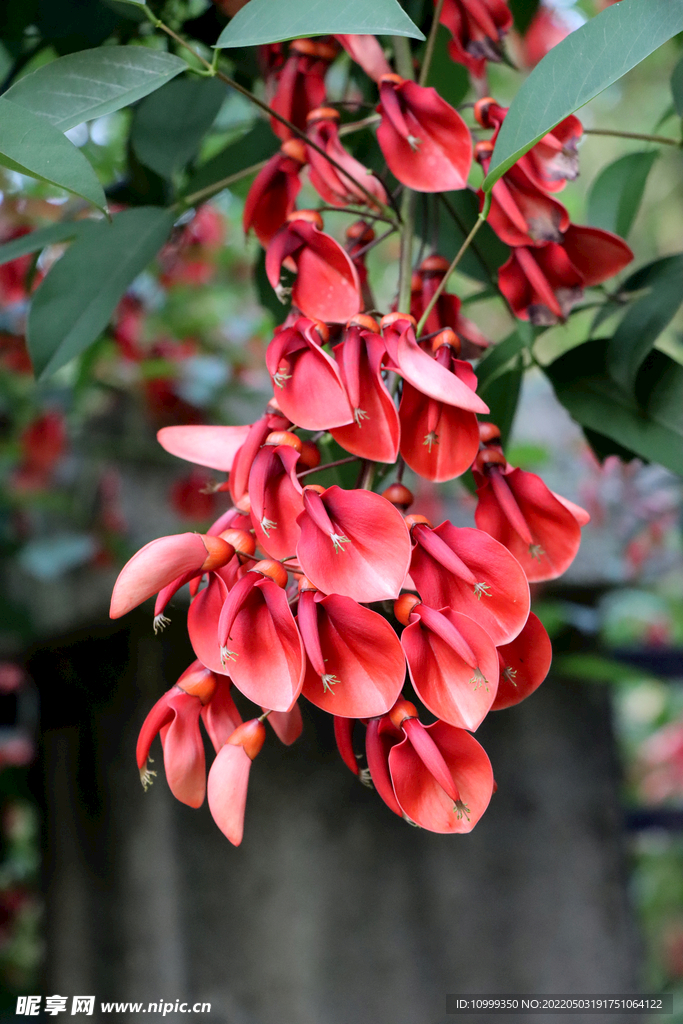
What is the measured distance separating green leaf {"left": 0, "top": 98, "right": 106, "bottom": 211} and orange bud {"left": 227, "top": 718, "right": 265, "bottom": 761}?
0.17m

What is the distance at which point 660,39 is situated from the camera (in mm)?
232

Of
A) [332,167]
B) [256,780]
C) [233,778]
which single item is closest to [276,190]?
[332,167]

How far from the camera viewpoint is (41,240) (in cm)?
37

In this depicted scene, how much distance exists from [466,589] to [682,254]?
0.74 feet

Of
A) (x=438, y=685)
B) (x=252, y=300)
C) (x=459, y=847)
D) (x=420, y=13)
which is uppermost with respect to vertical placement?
(x=420, y=13)

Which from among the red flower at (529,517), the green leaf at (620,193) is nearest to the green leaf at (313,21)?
the red flower at (529,517)

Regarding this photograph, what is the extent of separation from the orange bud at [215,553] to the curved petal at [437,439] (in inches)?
2.6

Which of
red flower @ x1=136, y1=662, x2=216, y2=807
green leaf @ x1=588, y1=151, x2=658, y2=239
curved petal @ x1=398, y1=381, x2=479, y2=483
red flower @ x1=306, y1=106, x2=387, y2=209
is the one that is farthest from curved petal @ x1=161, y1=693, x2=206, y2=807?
green leaf @ x1=588, y1=151, x2=658, y2=239

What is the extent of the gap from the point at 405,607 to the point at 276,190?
0.61 feet

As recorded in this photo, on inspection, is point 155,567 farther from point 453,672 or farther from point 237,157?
point 237,157

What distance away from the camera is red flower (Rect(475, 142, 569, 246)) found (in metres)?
0.29

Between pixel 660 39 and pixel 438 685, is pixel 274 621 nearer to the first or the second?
pixel 438 685

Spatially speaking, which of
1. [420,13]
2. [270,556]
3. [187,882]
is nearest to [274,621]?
[270,556]

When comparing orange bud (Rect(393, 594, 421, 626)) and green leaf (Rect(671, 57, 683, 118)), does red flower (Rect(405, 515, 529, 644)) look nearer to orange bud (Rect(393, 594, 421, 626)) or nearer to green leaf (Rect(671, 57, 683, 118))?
orange bud (Rect(393, 594, 421, 626))
